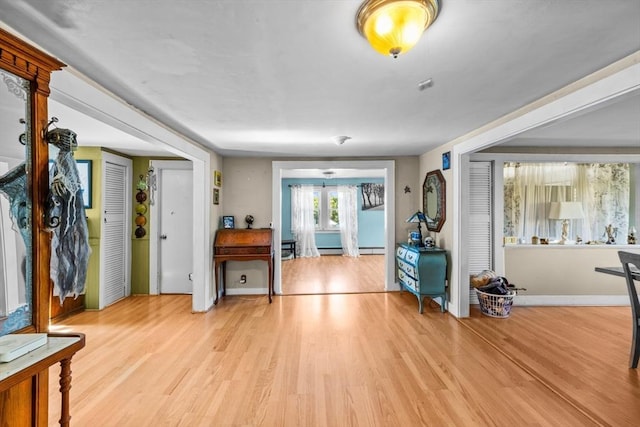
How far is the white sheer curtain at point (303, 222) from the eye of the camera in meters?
7.91

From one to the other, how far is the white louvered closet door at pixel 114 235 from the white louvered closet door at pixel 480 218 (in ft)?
15.8

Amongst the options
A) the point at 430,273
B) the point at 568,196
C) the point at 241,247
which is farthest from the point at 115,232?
the point at 568,196

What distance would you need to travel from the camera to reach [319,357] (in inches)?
101

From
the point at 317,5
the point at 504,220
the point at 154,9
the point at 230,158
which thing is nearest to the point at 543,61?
the point at 317,5

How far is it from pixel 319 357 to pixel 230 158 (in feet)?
10.7

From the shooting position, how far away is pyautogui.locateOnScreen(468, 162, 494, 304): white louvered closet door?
3.89 metres

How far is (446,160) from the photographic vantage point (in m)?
3.75

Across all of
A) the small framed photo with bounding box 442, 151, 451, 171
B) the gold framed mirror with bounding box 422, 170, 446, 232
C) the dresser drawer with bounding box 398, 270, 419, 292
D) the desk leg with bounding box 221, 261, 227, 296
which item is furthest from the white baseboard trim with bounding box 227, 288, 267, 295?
the small framed photo with bounding box 442, 151, 451, 171

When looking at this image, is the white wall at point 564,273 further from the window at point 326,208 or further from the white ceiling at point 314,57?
the window at point 326,208

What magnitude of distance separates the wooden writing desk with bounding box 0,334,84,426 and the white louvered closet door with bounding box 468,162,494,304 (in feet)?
13.2

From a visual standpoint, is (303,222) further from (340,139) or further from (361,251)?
(340,139)

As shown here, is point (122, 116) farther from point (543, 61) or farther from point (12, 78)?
point (543, 61)

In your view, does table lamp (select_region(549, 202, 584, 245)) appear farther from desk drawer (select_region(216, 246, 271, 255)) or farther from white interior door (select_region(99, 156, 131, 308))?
white interior door (select_region(99, 156, 131, 308))

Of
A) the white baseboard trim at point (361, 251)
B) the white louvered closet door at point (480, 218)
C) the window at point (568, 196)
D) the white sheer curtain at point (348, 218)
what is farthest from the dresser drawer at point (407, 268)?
the white baseboard trim at point (361, 251)
